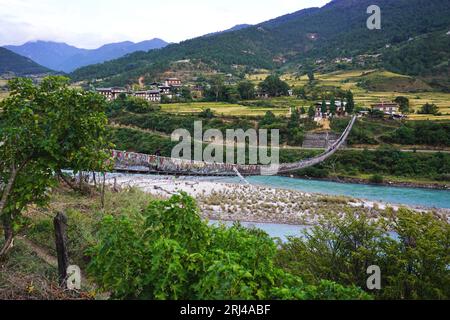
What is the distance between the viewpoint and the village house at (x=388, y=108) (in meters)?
38.4

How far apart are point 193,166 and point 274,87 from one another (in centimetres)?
2559

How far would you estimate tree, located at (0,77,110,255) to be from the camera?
19.5 ft

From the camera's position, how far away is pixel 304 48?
12275cm

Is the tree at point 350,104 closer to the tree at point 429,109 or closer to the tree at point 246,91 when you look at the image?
the tree at point 429,109

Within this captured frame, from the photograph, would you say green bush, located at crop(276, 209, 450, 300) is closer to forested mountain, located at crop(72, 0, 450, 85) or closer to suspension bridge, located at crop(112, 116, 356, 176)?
suspension bridge, located at crop(112, 116, 356, 176)

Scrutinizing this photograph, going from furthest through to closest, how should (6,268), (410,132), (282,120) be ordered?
(282,120), (410,132), (6,268)

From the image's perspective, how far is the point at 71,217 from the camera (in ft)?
34.4

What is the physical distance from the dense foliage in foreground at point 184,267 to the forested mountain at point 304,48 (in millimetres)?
62234

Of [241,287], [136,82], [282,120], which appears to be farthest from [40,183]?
[136,82]

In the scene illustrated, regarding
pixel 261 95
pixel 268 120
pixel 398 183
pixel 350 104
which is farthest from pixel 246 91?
pixel 398 183

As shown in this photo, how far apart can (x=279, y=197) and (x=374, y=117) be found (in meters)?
19.8

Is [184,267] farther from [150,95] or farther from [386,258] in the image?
[150,95]

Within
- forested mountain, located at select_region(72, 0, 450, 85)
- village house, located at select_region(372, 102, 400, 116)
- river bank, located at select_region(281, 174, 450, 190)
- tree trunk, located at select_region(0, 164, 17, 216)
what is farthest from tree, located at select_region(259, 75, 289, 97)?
tree trunk, located at select_region(0, 164, 17, 216)
